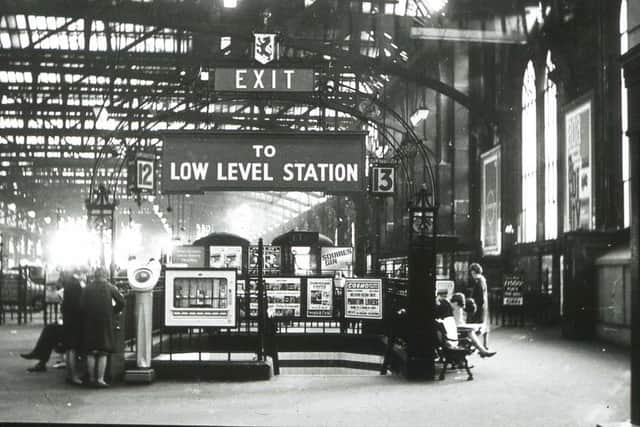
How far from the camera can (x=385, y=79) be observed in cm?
3947

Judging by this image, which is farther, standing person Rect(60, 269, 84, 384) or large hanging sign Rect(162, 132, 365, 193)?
standing person Rect(60, 269, 84, 384)

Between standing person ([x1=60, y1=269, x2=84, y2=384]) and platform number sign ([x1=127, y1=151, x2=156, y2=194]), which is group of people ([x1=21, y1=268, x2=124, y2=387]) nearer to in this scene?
standing person ([x1=60, y1=269, x2=84, y2=384])

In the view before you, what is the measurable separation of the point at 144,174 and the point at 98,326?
1004 cm

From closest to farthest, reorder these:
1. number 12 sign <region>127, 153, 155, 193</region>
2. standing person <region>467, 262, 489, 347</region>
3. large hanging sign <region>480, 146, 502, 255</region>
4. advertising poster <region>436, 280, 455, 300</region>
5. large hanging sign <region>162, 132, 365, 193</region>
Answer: large hanging sign <region>162, 132, 365, 193</region> → standing person <region>467, 262, 489, 347</region> → advertising poster <region>436, 280, 455, 300</region> → number 12 sign <region>127, 153, 155, 193</region> → large hanging sign <region>480, 146, 502, 255</region>

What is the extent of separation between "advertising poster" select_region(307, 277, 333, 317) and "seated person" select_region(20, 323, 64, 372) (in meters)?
5.17

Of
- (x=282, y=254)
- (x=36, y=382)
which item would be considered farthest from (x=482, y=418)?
Answer: (x=282, y=254)

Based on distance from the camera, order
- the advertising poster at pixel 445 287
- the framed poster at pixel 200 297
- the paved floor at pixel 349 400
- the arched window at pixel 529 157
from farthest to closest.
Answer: the arched window at pixel 529 157
the advertising poster at pixel 445 287
the framed poster at pixel 200 297
the paved floor at pixel 349 400

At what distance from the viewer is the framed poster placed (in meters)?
12.0

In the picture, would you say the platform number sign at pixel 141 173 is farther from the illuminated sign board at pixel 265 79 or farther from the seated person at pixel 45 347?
the illuminated sign board at pixel 265 79

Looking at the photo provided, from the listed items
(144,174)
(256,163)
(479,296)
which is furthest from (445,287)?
(256,163)

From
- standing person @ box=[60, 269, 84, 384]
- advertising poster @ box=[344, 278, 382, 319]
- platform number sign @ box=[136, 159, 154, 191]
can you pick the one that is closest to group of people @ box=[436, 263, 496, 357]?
advertising poster @ box=[344, 278, 382, 319]

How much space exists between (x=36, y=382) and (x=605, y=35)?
1599 centimetres

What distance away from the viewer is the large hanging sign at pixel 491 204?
28.5 meters

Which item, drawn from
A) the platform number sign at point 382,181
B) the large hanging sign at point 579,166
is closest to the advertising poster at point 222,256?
the platform number sign at point 382,181
